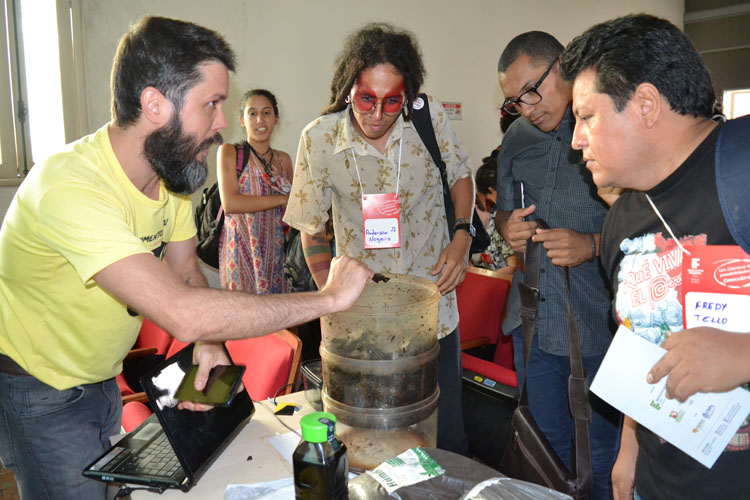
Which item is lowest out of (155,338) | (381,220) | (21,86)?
(155,338)

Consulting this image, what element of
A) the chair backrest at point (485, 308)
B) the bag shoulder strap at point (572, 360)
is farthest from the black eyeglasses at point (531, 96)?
the chair backrest at point (485, 308)

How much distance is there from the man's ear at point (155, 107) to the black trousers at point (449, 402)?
45.2 inches

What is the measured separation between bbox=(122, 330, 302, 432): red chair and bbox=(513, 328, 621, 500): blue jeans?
0.84 meters

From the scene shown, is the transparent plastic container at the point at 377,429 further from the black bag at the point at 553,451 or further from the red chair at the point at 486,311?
the red chair at the point at 486,311

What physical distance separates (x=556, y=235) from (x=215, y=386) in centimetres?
111

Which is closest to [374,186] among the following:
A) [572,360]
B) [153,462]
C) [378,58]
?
[378,58]

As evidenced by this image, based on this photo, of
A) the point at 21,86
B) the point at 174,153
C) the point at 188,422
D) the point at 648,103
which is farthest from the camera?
the point at 21,86

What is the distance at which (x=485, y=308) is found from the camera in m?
3.10

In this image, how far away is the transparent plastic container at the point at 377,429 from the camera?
1366mm

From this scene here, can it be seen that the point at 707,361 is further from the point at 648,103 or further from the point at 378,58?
the point at 378,58

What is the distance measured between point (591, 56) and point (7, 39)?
147 inches

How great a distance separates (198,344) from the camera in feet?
4.86

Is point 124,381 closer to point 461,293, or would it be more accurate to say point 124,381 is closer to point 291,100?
point 461,293

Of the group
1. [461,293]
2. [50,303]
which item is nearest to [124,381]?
[50,303]
